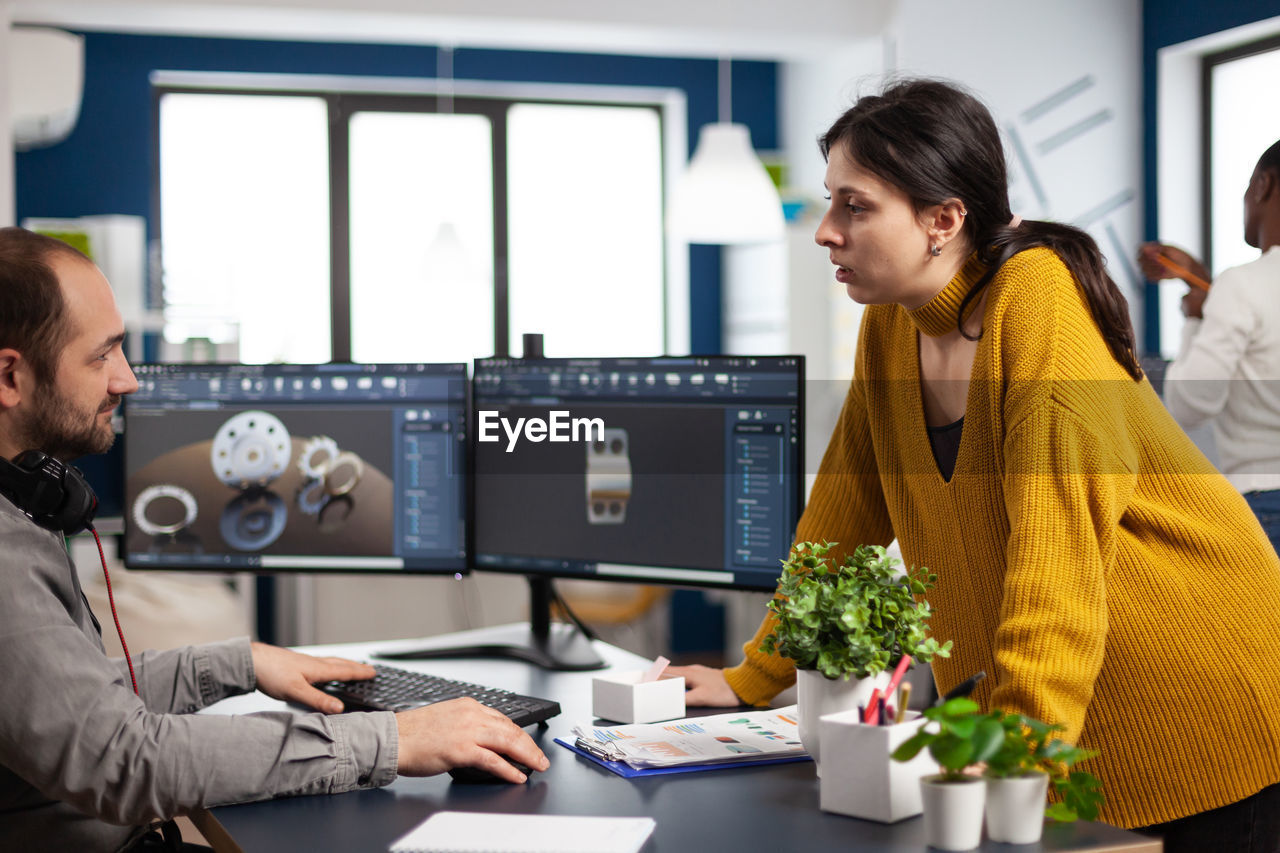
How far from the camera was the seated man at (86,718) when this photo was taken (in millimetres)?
1097

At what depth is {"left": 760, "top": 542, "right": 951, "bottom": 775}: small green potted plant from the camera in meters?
1.12

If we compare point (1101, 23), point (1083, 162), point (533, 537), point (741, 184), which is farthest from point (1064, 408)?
point (1083, 162)

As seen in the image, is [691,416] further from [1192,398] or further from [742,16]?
[742,16]

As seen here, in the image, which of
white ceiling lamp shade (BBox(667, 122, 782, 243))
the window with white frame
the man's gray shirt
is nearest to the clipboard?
the man's gray shirt

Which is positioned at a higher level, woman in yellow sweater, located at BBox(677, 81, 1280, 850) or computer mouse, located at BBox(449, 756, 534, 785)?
woman in yellow sweater, located at BBox(677, 81, 1280, 850)

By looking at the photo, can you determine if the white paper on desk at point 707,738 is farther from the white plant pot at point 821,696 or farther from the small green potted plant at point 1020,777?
the small green potted plant at point 1020,777

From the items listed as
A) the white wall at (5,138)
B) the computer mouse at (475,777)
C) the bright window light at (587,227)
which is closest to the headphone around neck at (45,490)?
the computer mouse at (475,777)

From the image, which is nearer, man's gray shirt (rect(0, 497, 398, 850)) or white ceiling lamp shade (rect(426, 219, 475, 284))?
man's gray shirt (rect(0, 497, 398, 850))

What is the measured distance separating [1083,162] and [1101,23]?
582 millimetres

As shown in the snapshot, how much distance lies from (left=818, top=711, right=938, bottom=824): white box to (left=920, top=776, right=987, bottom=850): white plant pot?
5cm

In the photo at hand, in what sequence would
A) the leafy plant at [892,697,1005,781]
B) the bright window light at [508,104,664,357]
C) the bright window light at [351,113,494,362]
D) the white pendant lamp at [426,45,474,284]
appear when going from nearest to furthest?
the leafy plant at [892,697,1005,781] → the white pendant lamp at [426,45,474,284] → the bright window light at [351,113,494,362] → the bright window light at [508,104,664,357]

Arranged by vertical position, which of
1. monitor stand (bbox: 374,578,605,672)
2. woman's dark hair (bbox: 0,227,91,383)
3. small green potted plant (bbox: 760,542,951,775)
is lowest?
monitor stand (bbox: 374,578,605,672)

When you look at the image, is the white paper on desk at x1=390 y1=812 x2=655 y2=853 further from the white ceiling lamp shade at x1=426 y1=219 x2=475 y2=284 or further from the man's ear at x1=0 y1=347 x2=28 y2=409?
the white ceiling lamp shade at x1=426 y1=219 x2=475 y2=284

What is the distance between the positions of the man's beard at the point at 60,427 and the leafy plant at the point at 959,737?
2.99 feet
